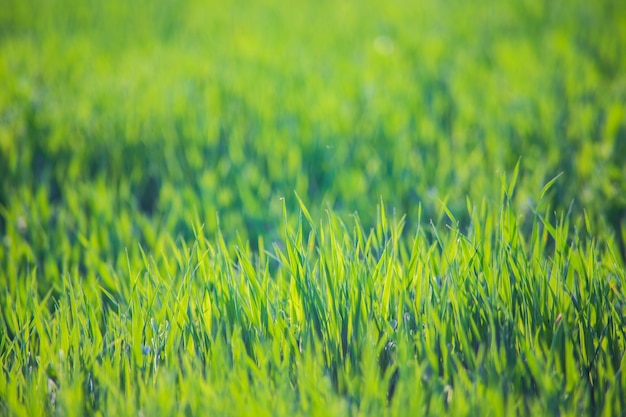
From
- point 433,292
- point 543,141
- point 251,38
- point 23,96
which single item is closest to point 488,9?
point 251,38

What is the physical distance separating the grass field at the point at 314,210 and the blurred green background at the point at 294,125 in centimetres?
2

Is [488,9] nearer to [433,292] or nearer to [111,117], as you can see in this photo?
[111,117]

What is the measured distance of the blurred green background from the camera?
6.67 ft

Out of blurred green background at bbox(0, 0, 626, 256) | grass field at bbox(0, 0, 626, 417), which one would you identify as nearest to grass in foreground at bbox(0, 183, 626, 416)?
grass field at bbox(0, 0, 626, 417)

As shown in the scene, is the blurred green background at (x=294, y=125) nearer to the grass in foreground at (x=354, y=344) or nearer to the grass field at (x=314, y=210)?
the grass field at (x=314, y=210)

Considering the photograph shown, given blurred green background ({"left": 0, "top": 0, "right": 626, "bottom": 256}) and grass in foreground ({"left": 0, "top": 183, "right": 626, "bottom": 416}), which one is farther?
blurred green background ({"left": 0, "top": 0, "right": 626, "bottom": 256})

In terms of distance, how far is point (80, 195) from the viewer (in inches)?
87.2

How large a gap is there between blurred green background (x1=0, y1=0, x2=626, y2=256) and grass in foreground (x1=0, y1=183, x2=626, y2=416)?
0.36m

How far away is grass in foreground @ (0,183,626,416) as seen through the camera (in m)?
0.96

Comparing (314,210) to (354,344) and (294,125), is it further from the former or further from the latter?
(354,344)

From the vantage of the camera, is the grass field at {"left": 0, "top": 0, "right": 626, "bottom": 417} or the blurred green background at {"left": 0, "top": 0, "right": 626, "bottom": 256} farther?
the blurred green background at {"left": 0, "top": 0, "right": 626, "bottom": 256}

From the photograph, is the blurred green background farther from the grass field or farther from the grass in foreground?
the grass in foreground

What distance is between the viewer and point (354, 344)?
1109 millimetres

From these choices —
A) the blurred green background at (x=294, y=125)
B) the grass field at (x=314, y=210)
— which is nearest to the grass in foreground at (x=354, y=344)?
the grass field at (x=314, y=210)
